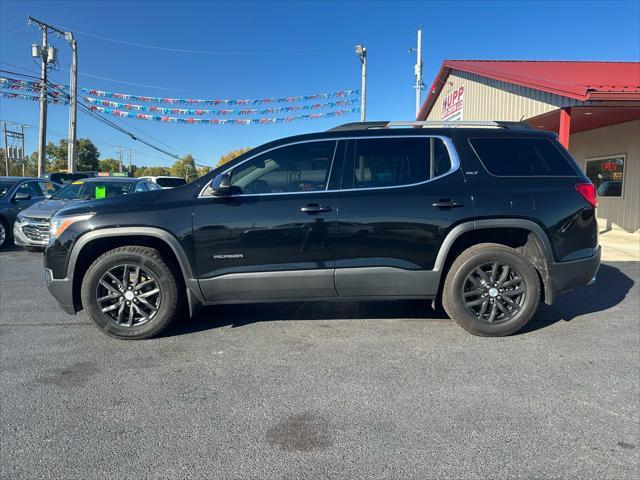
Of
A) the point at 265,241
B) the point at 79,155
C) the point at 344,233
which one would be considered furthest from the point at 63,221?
the point at 79,155

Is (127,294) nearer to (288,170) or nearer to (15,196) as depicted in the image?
(288,170)

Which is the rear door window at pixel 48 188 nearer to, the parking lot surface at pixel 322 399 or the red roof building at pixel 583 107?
the parking lot surface at pixel 322 399

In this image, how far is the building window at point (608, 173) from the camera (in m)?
12.7

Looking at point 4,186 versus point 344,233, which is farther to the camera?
point 4,186

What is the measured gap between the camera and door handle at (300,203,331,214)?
393cm

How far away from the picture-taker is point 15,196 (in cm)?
995

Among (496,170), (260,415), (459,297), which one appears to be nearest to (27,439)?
(260,415)

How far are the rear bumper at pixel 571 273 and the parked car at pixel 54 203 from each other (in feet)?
21.2

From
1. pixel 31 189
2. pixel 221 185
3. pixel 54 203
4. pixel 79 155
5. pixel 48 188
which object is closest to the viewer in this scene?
pixel 221 185

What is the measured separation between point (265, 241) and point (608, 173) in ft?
44.0

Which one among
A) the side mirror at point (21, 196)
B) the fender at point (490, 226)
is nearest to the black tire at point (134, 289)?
the fender at point (490, 226)

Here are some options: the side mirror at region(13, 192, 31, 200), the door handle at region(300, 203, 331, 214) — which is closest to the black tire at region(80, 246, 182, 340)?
the door handle at region(300, 203, 331, 214)

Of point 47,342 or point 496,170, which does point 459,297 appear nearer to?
point 496,170

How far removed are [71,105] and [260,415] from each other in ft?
89.8
